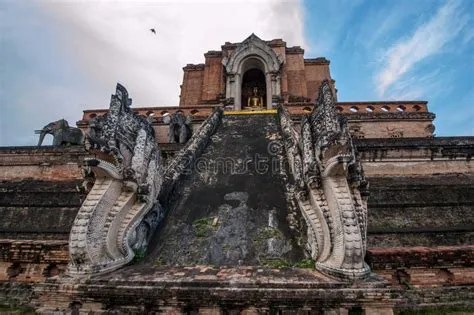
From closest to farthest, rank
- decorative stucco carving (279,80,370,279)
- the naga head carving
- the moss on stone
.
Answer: decorative stucco carving (279,80,370,279) < the naga head carving < the moss on stone

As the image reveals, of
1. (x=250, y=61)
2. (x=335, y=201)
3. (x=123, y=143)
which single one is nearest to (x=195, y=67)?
(x=250, y=61)

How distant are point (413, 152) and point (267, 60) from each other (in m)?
10.9

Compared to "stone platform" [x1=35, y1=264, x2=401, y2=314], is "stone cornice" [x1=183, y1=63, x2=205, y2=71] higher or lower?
higher

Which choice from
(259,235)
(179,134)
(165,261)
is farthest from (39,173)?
(259,235)

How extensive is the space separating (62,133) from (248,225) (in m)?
10.3

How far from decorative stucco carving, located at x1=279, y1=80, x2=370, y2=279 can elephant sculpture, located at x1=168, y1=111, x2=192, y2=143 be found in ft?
25.9

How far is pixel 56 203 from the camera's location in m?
7.13

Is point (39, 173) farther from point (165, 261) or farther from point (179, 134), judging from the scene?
point (165, 261)

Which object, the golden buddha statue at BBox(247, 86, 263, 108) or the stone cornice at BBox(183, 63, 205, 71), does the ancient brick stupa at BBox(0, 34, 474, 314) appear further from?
the stone cornice at BBox(183, 63, 205, 71)

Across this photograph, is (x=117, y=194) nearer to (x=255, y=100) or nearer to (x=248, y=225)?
(x=248, y=225)

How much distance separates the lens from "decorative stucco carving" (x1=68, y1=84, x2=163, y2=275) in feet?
10.6

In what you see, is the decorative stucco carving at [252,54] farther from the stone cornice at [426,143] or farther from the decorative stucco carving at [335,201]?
the decorative stucco carving at [335,201]

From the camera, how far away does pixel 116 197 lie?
3666 mm

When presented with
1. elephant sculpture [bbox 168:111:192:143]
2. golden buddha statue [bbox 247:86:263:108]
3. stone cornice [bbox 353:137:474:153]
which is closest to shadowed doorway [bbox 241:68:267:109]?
golden buddha statue [bbox 247:86:263:108]
